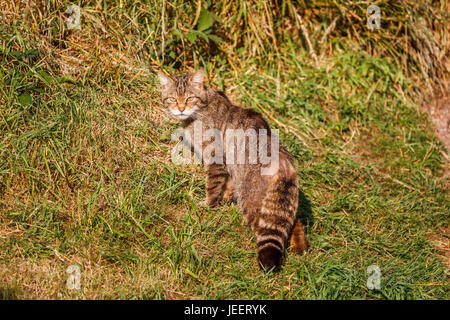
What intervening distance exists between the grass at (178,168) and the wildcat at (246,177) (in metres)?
0.15

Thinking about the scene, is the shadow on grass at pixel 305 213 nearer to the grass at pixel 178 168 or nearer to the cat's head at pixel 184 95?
the grass at pixel 178 168

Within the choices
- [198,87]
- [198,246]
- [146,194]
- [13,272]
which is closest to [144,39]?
[198,87]

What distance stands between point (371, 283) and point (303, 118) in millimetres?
2087

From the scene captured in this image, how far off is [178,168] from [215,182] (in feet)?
1.37

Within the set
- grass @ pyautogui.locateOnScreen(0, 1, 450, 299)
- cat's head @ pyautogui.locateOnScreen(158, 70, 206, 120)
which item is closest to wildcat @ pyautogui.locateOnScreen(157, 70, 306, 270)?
cat's head @ pyautogui.locateOnScreen(158, 70, 206, 120)

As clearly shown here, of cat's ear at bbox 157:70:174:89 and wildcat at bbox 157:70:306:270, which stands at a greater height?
cat's ear at bbox 157:70:174:89

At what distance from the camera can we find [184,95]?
3533 mm

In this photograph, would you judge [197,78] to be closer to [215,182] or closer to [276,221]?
[215,182]

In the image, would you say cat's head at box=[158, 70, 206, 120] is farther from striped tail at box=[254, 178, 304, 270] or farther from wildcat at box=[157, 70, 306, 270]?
striped tail at box=[254, 178, 304, 270]

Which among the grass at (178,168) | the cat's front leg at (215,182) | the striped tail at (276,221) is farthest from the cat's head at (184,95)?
the striped tail at (276,221)

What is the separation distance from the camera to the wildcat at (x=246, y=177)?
2.90 meters

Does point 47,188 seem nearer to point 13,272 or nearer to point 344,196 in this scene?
point 13,272

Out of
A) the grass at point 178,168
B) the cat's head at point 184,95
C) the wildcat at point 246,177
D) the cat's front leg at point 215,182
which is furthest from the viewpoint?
the cat's head at point 184,95

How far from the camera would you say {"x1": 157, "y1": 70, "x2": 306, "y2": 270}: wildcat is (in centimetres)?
290
